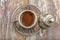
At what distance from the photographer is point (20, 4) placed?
1.01 metres

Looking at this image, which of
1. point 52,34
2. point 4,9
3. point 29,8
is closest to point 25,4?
point 29,8

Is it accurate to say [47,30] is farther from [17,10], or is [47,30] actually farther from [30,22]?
[17,10]

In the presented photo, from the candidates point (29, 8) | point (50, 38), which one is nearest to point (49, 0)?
point (29, 8)

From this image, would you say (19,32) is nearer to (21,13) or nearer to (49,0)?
(21,13)

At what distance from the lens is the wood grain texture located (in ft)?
3.23

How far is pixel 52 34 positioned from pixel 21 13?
278mm

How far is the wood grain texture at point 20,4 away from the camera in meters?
0.98

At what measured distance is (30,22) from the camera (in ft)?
3.15

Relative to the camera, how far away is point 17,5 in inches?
39.5

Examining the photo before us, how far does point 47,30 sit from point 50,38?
0.06m

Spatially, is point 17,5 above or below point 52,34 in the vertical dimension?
above

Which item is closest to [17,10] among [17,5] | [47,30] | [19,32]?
[17,5]

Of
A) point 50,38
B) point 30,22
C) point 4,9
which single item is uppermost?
point 4,9

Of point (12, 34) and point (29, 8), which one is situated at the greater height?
point (29, 8)
